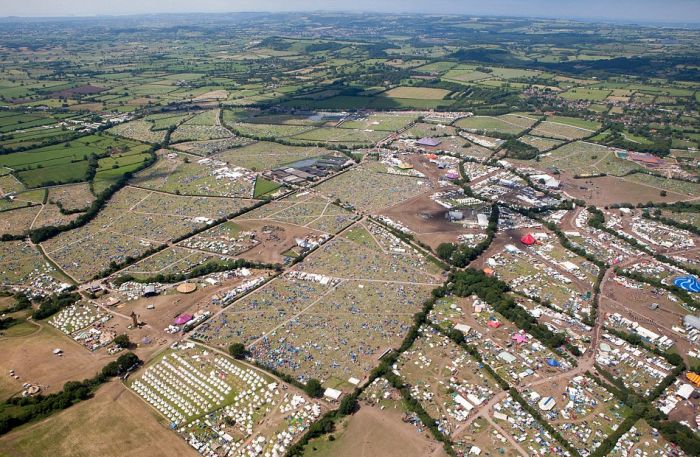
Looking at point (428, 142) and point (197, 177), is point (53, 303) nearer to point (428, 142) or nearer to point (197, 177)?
point (197, 177)

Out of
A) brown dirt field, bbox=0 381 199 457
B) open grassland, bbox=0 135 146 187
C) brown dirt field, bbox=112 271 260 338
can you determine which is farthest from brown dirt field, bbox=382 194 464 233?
open grassland, bbox=0 135 146 187

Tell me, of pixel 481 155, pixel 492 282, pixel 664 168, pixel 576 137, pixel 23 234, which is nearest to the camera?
pixel 492 282

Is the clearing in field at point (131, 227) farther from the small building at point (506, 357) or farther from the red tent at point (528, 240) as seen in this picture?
the small building at point (506, 357)

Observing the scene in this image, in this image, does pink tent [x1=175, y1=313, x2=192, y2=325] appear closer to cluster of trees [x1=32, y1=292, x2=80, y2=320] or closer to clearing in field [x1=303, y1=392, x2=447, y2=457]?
cluster of trees [x1=32, y1=292, x2=80, y2=320]

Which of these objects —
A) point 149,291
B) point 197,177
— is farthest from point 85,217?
point 149,291

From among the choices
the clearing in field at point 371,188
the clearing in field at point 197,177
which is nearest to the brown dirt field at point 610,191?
the clearing in field at point 371,188

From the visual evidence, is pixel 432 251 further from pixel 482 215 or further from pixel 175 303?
pixel 175 303

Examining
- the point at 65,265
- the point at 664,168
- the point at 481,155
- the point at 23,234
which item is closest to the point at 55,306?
the point at 65,265
